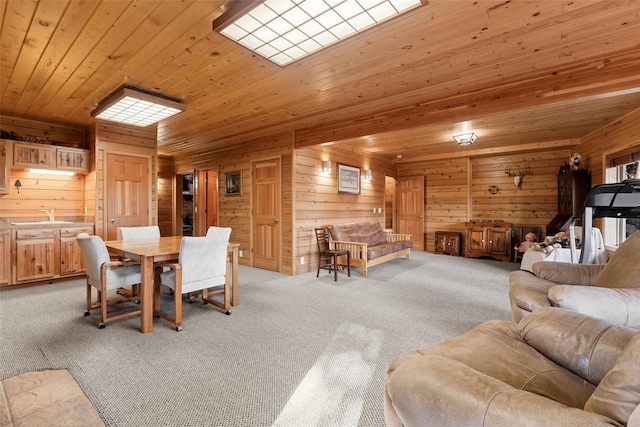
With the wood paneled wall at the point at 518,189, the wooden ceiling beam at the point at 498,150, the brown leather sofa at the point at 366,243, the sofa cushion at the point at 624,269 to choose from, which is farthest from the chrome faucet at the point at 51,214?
the wood paneled wall at the point at 518,189

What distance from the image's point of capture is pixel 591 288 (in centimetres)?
176

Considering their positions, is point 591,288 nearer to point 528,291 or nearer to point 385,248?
point 528,291

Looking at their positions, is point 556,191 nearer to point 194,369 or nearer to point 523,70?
point 523,70

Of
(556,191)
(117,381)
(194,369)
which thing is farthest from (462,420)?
(556,191)

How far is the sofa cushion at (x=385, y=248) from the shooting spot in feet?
17.0

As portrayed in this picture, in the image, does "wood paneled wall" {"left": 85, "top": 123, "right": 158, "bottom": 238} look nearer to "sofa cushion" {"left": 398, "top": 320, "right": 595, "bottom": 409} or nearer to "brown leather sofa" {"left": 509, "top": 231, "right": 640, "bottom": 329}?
"sofa cushion" {"left": 398, "top": 320, "right": 595, "bottom": 409}

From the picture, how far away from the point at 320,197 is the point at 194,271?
3.19 metres

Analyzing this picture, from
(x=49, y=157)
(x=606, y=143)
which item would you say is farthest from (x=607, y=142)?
(x=49, y=157)

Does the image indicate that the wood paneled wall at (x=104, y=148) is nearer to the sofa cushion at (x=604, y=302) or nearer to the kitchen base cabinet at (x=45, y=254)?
the kitchen base cabinet at (x=45, y=254)

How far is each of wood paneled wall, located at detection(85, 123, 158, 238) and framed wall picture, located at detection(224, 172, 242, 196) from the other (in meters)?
1.46

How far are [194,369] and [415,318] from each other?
2131 millimetres

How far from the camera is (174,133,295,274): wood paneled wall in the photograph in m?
5.22

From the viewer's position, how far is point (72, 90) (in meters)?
3.54

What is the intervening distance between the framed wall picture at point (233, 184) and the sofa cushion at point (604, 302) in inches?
213
